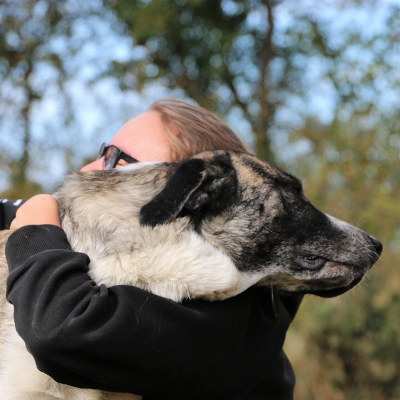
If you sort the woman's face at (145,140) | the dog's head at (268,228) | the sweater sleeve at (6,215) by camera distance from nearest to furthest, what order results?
1. the dog's head at (268,228)
2. the woman's face at (145,140)
3. the sweater sleeve at (6,215)

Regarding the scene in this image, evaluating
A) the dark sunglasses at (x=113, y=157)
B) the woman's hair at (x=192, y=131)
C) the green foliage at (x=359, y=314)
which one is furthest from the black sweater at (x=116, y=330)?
the green foliage at (x=359, y=314)

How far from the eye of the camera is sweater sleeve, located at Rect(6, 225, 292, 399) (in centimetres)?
263

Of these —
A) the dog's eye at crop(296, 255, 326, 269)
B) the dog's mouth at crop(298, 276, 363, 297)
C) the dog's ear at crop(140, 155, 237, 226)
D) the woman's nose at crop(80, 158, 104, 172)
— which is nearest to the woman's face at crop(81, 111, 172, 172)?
the woman's nose at crop(80, 158, 104, 172)

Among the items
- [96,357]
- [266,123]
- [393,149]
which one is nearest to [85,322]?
[96,357]

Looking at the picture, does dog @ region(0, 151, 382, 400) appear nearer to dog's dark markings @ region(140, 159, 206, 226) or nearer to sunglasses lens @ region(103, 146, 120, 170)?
dog's dark markings @ region(140, 159, 206, 226)

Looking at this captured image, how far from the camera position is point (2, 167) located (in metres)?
12.1

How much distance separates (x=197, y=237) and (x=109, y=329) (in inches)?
24.8

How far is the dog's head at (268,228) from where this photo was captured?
3131 mm

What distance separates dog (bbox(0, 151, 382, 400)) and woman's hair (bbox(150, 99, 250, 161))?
0.21 m

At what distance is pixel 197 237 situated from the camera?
3082 mm

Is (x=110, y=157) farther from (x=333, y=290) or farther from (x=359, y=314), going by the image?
(x=359, y=314)

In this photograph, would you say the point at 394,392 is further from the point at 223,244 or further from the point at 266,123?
the point at 223,244

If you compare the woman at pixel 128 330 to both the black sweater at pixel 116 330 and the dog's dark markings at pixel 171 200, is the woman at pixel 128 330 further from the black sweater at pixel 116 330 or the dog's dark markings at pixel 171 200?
the dog's dark markings at pixel 171 200

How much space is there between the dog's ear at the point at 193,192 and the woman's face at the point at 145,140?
1.26ft
